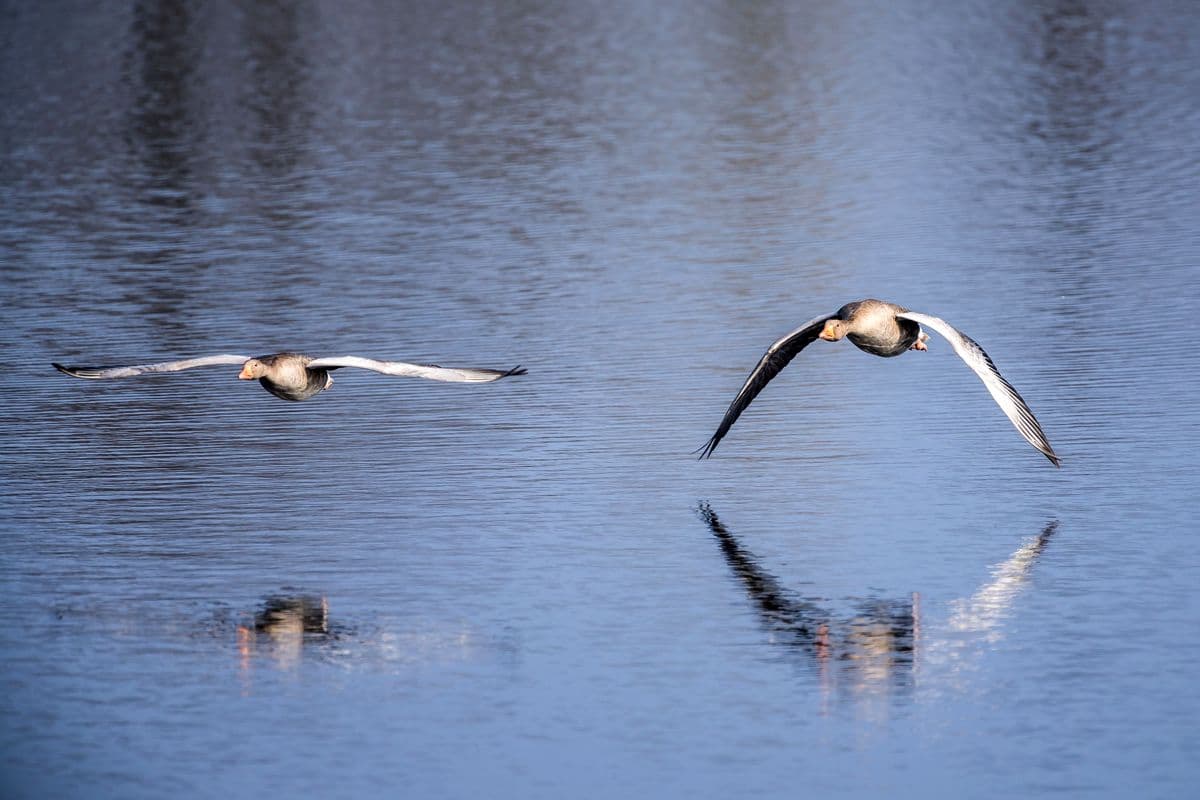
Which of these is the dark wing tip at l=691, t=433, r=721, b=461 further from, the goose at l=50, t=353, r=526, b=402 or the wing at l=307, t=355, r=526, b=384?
the wing at l=307, t=355, r=526, b=384

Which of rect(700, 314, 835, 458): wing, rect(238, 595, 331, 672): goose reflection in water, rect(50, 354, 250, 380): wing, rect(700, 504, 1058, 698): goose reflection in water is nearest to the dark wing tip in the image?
rect(700, 314, 835, 458): wing

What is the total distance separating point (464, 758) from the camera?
549 inches

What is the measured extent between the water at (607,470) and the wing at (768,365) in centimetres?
54

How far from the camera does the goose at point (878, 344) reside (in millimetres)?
19266

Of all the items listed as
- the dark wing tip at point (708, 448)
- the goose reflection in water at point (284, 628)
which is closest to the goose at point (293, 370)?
the dark wing tip at point (708, 448)

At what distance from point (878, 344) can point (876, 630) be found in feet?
18.1

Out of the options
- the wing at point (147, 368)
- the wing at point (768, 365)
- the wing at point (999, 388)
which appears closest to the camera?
the wing at point (999, 388)

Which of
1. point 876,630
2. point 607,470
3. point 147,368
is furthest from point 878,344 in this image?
point 147,368

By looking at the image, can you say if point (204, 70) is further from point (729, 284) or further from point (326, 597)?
point (326, 597)

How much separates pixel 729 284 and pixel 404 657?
16.4m

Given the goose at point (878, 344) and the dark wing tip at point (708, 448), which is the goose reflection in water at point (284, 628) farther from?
the goose at point (878, 344)

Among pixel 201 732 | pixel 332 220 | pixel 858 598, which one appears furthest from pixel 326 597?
pixel 332 220

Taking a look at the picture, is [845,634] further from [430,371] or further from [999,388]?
[430,371]

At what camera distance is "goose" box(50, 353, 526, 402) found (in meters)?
19.0
